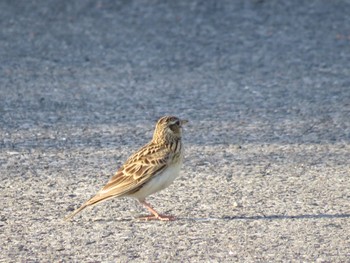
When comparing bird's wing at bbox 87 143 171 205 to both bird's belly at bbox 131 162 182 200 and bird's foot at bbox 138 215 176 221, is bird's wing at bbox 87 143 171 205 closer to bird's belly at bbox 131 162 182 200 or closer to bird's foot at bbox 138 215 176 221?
bird's belly at bbox 131 162 182 200

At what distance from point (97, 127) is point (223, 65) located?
2.86 meters

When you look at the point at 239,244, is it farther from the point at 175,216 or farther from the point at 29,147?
the point at 29,147

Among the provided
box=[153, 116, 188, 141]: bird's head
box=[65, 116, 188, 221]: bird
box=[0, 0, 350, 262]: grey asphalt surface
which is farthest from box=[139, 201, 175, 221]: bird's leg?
box=[153, 116, 188, 141]: bird's head

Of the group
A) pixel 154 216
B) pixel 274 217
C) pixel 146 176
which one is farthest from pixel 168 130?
pixel 274 217

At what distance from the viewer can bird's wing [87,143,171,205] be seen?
744 centimetres

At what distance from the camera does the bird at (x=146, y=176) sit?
7465 mm

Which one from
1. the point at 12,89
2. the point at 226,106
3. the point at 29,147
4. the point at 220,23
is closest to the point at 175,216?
the point at 29,147

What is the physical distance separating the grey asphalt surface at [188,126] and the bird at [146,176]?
21 cm

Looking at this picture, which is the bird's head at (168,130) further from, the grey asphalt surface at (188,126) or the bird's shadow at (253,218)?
the bird's shadow at (253,218)

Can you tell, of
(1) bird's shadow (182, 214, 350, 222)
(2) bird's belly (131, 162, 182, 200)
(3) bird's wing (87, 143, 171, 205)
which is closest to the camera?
(3) bird's wing (87, 143, 171, 205)

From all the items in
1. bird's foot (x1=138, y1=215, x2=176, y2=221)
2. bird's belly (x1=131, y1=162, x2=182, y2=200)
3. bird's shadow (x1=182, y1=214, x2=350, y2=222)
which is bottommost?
bird's shadow (x1=182, y1=214, x2=350, y2=222)

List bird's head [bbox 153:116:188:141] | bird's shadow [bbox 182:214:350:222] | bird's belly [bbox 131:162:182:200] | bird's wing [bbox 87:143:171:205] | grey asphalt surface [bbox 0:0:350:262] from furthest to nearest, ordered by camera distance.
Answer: bird's head [bbox 153:116:188:141] → bird's shadow [bbox 182:214:350:222] → bird's belly [bbox 131:162:182:200] → bird's wing [bbox 87:143:171:205] → grey asphalt surface [bbox 0:0:350:262]

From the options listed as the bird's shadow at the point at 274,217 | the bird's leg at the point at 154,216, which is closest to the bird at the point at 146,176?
the bird's leg at the point at 154,216

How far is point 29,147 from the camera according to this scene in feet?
31.6
